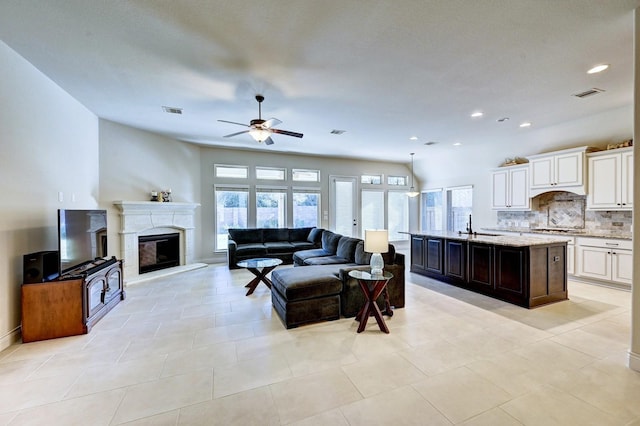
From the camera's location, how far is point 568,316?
3.51m

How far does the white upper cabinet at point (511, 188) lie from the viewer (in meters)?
6.05

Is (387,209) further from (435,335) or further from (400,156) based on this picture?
(435,335)

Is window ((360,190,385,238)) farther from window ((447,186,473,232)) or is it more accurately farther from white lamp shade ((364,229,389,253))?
white lamp shade ((364,229,389,253))

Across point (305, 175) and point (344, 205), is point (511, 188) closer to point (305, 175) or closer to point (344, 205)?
point (344, 205)

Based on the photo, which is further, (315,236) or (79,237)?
(315,236)

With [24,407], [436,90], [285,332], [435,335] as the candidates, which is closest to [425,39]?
[436,90]

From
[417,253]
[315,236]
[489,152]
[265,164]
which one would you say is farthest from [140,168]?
[489,152]

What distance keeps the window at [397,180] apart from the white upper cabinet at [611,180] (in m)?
5.08

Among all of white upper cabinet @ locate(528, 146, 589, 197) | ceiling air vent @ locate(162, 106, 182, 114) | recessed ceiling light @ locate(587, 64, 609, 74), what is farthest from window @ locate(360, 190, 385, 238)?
recessed ceiling light @ locate(587, 64, 609, 74)

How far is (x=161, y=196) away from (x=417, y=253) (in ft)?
18.3

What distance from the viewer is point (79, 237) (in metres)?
3.54

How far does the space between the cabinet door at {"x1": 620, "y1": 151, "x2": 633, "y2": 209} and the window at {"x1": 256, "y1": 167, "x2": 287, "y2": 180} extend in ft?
22.7

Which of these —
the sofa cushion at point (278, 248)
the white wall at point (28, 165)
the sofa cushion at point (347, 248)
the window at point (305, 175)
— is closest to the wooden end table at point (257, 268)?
the sofa cushion at point (347, 248)

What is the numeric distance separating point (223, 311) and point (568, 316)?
4.43 metres
